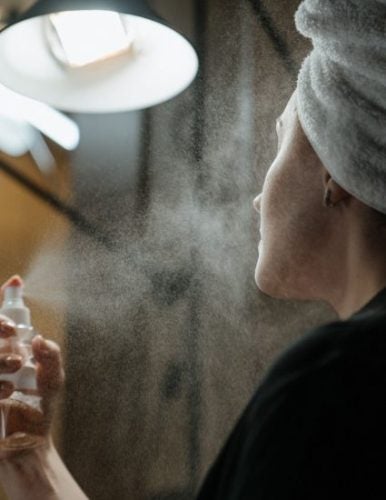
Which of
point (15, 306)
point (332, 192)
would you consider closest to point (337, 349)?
point (332, 192)

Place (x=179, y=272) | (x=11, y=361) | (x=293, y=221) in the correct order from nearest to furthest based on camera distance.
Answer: (x=293, y=221)
(x=11, y=361)
(x=179, y=272)

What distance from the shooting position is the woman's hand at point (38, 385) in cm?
112

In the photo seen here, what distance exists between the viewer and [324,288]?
0.95 metres

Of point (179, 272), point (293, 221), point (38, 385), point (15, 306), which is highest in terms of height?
point (293, 221)

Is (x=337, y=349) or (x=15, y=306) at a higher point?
(x=337, y=349)

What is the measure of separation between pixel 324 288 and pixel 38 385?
492 millimetres

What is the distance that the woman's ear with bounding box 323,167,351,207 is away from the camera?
2.90 ft

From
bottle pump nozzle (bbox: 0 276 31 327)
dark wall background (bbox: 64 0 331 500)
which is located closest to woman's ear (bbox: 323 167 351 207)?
bottle pump nozzle (bbox: 0 276 31 327)

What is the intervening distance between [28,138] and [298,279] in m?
0.82

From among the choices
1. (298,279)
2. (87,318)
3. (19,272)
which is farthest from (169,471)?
(298,279)

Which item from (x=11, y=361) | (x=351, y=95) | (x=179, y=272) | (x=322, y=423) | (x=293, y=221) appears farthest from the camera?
(x=179, y=272)

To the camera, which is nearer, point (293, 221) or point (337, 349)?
point (337, 349)

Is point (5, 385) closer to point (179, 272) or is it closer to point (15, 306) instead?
point (15, 306)

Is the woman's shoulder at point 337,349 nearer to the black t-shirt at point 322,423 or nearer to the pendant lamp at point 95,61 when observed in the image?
the black t-shirt at point 322,423
